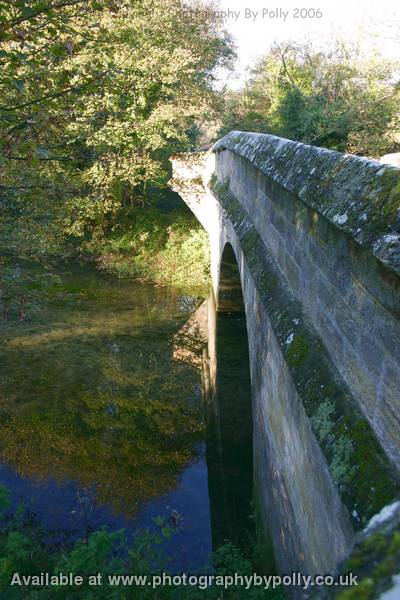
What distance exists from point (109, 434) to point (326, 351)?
6.28 meters

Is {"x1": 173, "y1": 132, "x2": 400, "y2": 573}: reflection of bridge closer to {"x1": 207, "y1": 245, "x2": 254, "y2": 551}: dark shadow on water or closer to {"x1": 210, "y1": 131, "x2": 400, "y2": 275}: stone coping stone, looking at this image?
{"x1": 210, "y1": 131, "x2": 400, "y2": 275}: stone coping stone

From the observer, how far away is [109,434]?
8039 millimetres

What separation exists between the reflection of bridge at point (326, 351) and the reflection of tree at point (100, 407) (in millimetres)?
3254

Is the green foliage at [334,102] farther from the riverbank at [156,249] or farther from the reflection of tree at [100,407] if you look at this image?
the reflection of tree at [100,407]

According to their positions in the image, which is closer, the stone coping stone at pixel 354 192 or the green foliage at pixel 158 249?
the stone coping stone at pixel 354 192

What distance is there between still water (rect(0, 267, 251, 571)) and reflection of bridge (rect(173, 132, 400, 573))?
2377mm

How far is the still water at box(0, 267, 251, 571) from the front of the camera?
633 centimetres

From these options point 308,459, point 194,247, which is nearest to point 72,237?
point 194,247

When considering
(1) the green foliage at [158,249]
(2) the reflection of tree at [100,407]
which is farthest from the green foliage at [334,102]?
(2) the reflection of tree at [100,407]

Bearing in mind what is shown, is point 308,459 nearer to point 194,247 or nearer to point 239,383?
point 239,383

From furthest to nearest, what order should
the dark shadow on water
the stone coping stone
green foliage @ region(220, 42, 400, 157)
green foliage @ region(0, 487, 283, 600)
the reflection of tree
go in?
green foliage @ region(220, 42, 400, 157) < the reflection of tree < the dark shadow on water < green foliage @ region(0, 487, 283, 600) < the stone coping stone

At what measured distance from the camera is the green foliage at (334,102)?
14.9 metres

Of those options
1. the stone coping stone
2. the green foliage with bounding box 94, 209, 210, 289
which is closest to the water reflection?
the green foliage with bounding box 94, 209, 210, 289

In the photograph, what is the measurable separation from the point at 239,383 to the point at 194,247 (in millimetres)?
9558
